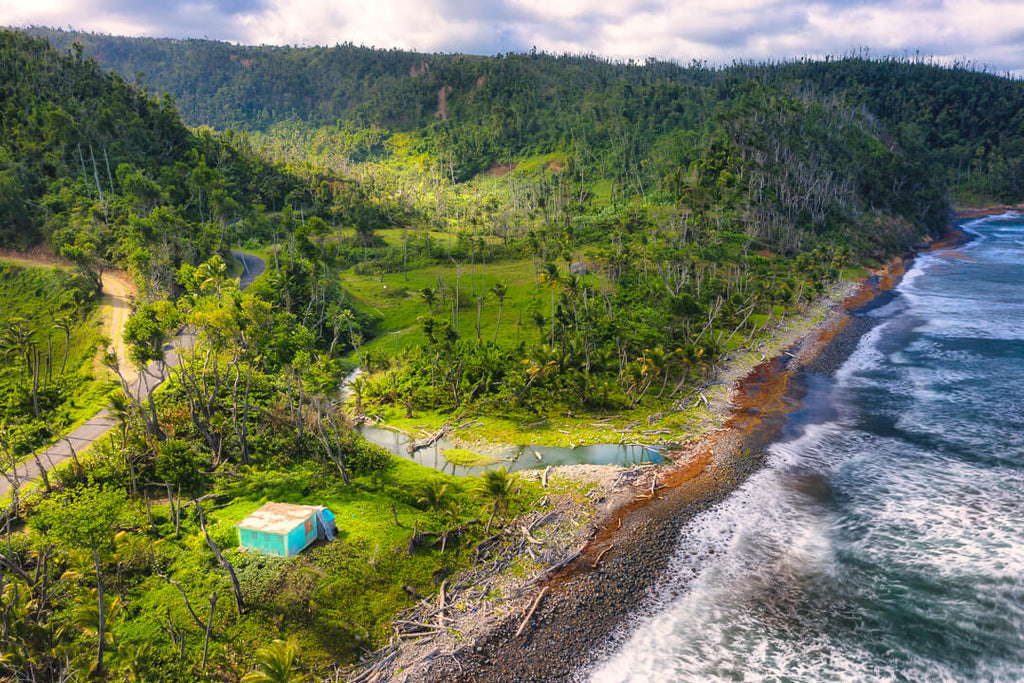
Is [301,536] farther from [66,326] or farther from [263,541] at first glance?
[66,326]

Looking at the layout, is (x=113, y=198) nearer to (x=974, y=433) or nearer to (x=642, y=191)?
(x=974, y=433)

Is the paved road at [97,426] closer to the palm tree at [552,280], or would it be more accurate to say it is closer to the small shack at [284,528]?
the small shack at [284,528]

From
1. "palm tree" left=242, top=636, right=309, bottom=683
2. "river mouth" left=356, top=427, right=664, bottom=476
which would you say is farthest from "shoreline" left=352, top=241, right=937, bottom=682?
"palm tree" left=242, top=636, right=309, bottom=683

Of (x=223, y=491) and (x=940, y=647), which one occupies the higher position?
(x=223, y=491)

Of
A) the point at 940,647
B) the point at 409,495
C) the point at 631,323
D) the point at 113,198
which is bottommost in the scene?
the point at 940,647

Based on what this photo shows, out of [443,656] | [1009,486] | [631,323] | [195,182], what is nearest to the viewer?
[443,656]

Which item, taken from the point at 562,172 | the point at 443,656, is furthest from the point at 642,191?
the point at 443,656

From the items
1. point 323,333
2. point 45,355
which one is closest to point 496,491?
point 323,333

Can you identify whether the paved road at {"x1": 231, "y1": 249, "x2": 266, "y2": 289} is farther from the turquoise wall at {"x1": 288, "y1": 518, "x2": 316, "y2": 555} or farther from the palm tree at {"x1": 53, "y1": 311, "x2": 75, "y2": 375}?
the turquoise wall at {"x1": 288, "y1": 518, "x2": 316, "y2": 555}
